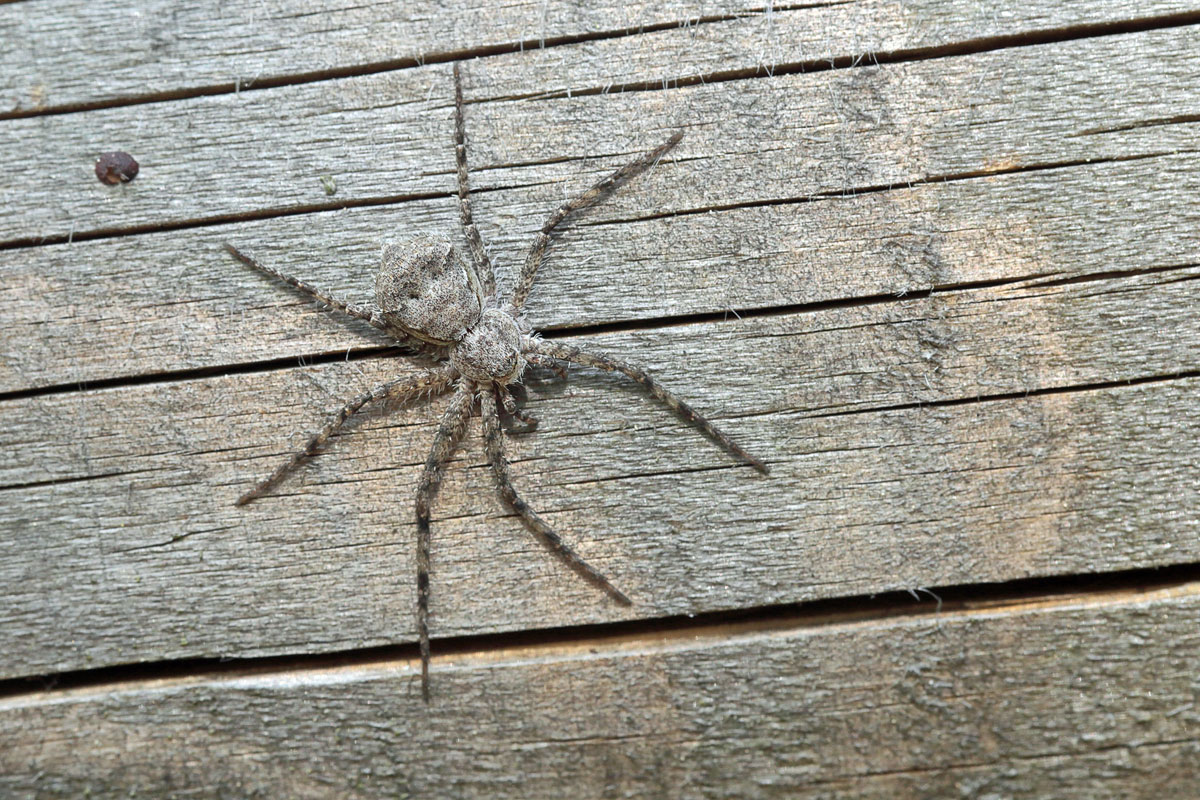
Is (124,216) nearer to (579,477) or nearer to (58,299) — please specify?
(58,299)

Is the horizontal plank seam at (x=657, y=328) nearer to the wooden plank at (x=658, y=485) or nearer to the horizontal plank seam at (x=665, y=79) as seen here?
the wooden plank at (x=658, y=485)

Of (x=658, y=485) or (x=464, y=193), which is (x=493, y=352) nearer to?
(x=464, y=193)

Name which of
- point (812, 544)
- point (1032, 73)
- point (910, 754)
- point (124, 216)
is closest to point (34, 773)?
point (124, 216)

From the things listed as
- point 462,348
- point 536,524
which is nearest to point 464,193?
point 462,348

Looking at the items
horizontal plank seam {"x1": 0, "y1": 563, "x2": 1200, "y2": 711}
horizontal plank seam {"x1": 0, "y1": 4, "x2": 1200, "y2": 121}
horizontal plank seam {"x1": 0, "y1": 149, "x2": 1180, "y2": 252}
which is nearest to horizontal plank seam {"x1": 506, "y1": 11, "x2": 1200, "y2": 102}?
horizontal plank seam {"x1": 0, "y1": 4, "x2": 1200, "y2": 121}

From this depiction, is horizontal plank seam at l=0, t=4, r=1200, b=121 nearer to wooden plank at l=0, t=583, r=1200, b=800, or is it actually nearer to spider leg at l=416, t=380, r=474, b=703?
spider leg at l=416, t=380, r=474, b=703
